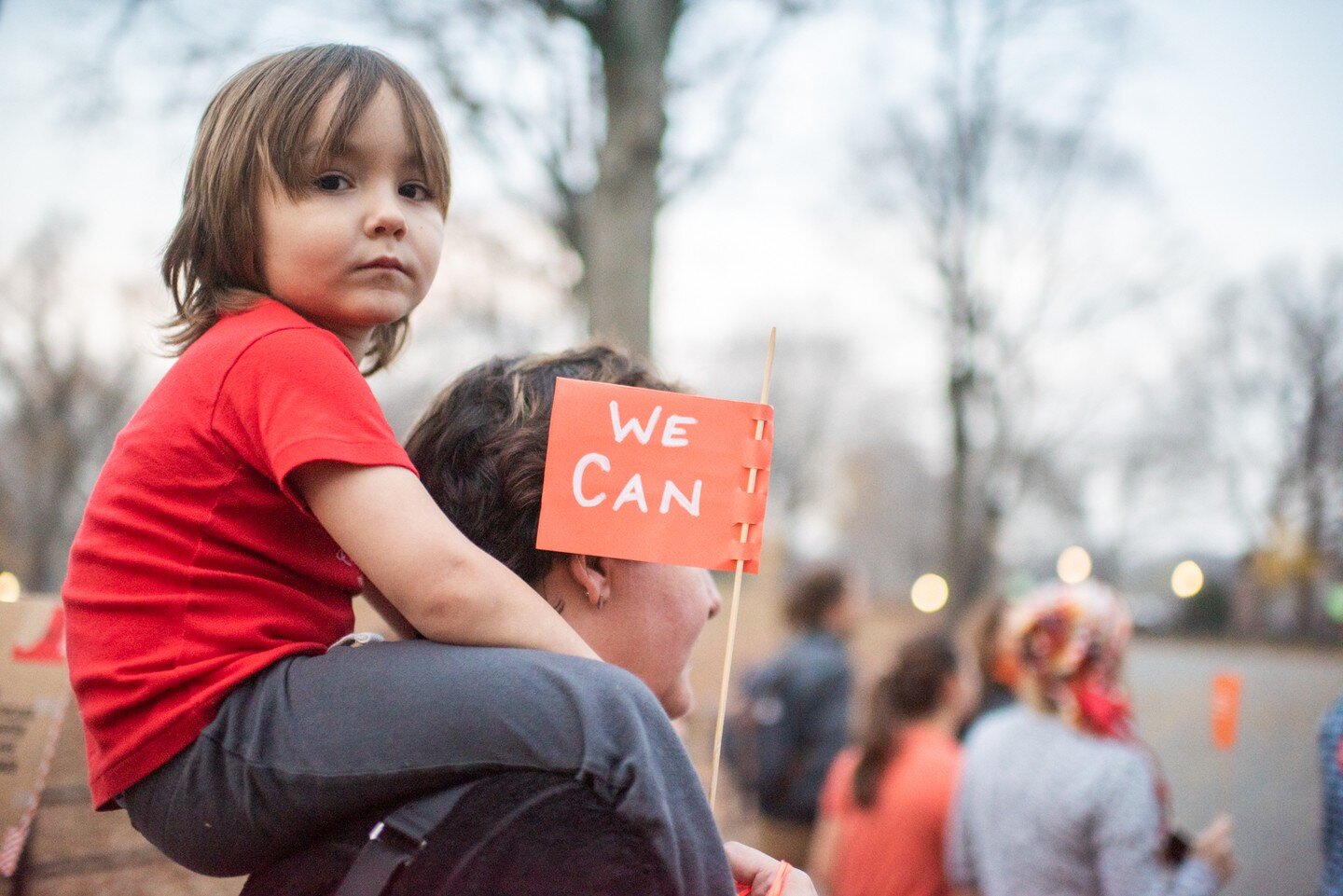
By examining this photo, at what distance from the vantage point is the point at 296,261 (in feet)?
4.89

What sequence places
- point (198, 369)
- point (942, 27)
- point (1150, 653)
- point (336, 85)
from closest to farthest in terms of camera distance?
1. point (198, 369)
2. point (336, 85)
3. point (942, 27)
4. point (1150, 653)

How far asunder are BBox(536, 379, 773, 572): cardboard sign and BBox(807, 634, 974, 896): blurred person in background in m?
2.94

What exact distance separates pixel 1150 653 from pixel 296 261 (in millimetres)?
12220

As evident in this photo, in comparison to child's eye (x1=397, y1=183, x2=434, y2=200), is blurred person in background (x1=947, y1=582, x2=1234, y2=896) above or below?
below

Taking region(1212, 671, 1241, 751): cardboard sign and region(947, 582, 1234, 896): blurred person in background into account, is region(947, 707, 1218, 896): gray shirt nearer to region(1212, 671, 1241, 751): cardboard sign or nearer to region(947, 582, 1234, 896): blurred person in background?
region(947, 582, 1234, 896): blurred person in background

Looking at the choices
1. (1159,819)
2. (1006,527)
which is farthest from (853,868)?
(1006,527)

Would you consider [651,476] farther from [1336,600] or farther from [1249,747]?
[1249,747]

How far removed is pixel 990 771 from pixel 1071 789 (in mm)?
364

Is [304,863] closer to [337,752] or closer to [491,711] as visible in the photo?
[337,752]

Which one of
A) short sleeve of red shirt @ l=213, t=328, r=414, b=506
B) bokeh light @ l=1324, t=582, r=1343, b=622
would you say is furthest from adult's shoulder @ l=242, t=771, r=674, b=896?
bokeh light @ l=1324, t=582, r=1343, b=622

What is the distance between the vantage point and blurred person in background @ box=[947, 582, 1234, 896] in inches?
125

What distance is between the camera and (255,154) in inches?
59.9

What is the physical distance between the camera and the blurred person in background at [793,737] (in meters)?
5.65

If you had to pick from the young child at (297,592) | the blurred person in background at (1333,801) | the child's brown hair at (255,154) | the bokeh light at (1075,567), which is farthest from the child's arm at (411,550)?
the bokeh light at (1075,567)
